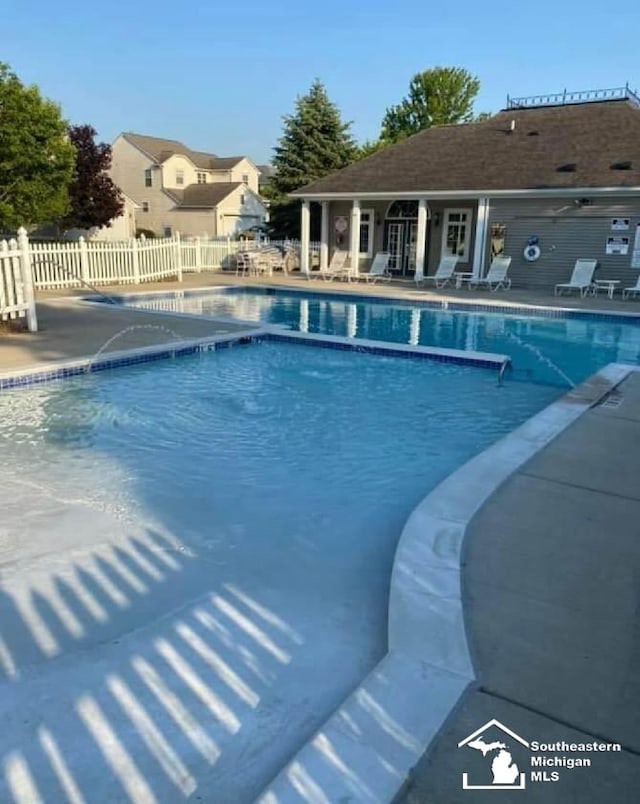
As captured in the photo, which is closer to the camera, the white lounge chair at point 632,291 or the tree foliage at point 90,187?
the white lounge chair at point 632,291

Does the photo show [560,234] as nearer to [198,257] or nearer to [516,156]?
[516,156]

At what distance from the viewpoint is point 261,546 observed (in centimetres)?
383

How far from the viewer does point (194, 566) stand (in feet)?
11.7

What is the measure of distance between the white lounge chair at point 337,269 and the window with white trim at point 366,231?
0.70 metres

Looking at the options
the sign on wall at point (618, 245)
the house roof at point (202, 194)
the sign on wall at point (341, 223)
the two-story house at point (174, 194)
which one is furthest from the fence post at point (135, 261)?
the house roof at point (202, 194)

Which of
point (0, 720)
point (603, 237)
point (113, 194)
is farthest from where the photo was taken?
point (113, 194)

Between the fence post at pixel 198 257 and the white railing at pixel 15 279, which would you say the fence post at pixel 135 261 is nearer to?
the fence post at pixel 198 257

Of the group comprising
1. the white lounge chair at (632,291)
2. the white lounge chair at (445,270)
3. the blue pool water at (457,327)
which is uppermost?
the white lounge chair at (445,270)

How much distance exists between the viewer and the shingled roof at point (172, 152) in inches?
1670

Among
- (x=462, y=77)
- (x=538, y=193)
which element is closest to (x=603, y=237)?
(x=538, y=193)

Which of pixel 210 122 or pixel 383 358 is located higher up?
pixel 210 122

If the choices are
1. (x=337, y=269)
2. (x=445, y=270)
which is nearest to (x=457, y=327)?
(x=445, y=270)

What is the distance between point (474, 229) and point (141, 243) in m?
9.79

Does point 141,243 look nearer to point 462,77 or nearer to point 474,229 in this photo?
point 474,229
